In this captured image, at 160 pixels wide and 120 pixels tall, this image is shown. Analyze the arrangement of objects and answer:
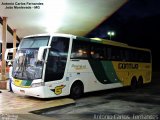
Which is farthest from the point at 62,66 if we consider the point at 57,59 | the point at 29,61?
the point at 29,61

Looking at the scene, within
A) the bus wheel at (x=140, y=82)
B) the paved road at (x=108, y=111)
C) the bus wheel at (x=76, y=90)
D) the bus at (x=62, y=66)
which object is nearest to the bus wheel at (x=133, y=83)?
the bus wheel at (x=140, y=82)

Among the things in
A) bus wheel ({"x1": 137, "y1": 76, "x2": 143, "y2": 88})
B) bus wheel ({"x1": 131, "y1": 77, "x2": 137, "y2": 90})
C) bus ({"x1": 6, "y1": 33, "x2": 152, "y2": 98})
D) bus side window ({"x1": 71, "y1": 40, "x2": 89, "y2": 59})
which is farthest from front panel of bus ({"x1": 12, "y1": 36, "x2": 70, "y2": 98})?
bus wheel ({"x1": 137, "y1": 76, "x2": 143, "y2": 88})

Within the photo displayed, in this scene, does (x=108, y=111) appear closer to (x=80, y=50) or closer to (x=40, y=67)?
(x=40, y=67)

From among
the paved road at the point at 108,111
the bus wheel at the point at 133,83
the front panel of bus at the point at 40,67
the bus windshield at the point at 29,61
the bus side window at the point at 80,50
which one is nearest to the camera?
the paved road at the point at 108,111

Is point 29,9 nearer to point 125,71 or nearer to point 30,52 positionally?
point 30,52

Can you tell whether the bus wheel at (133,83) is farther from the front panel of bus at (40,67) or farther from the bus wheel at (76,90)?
the front panel of bus at (40,67)

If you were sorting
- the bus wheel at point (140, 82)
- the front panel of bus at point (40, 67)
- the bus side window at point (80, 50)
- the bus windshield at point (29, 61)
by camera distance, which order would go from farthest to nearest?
the bus wheel at point (140, 82) → the bus side window at point (80, 50) → the bus windshield at point (29, 61) → the front panel of bus at point (40, 67)

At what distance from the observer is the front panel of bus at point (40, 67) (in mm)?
11711

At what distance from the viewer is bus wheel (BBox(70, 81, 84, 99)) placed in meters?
13.2

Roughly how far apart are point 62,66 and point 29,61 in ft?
4.71

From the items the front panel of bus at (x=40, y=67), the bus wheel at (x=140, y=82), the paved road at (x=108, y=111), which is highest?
the front panel of bus at (x=40, y=67)

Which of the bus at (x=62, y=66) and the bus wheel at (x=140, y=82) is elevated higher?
the bus at (x=62, y=66)

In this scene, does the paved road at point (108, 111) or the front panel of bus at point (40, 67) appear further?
the front panel of bus at point (40, 67)

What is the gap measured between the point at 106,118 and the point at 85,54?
5337 mm
